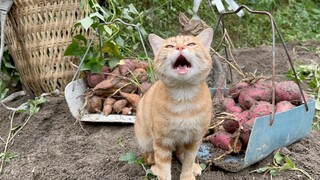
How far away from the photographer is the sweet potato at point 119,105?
2498mm

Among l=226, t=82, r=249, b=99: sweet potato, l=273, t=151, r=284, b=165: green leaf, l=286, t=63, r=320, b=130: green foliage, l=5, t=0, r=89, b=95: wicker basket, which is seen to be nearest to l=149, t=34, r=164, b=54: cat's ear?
l=226, t=82, r=249, b=99: sweet potato

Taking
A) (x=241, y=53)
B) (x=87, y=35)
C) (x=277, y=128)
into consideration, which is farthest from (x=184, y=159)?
(x=241, y=53)

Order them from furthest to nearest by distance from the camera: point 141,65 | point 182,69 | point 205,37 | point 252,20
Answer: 1. point 252,20
2. point 141,65
3. point 205,37
4. point 182,69

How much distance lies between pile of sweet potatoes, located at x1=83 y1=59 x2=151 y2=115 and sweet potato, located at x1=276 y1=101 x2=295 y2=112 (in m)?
0.77

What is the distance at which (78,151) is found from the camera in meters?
2.27

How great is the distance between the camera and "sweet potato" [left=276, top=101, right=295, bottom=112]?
201 centimetres

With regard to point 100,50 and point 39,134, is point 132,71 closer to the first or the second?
point 100,50

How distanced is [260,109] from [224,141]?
20 centimetres

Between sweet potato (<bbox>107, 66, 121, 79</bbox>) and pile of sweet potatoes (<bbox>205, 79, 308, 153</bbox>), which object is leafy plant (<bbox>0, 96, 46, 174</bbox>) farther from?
pile of sweet potatoes (<bbox>205, 79, 308, 153</bbox>)

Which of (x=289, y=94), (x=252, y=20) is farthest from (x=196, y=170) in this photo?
(x=252, y=20)

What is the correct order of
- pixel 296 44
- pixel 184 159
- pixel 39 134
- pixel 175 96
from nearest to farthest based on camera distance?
pixel 175 96, pixel 184 159, pixel 39 134, pixel 296 44

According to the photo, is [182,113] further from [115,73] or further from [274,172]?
[115,73]

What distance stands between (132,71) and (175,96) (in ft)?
3.19

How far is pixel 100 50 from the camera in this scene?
265cm
